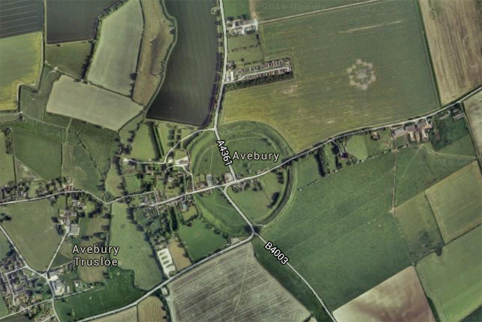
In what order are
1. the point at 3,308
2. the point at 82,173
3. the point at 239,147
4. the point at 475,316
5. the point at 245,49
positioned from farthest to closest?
the point at 3,308
the point at 475,316
the point at 82,173
the point at 239,147
the point at 245,49

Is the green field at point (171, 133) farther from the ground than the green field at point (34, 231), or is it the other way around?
the green field at point (171, 133)

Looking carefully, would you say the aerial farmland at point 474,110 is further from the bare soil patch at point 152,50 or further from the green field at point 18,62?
the green field at point 18,62

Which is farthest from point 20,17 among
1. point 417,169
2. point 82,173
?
point 417,169

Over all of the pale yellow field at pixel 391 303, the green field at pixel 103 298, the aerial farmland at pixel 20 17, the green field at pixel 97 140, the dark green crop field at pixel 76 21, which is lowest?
the pale yellow field at pixel 391 303

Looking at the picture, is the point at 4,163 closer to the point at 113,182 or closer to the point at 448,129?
the point at 113,182

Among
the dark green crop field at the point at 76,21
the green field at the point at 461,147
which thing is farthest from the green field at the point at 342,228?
the dark green crop field at the point at 76,21

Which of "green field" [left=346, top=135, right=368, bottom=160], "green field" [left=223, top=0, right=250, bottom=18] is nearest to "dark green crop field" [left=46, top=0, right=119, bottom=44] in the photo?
"green field" [left=223, top=0, right=250, bottom=18]
